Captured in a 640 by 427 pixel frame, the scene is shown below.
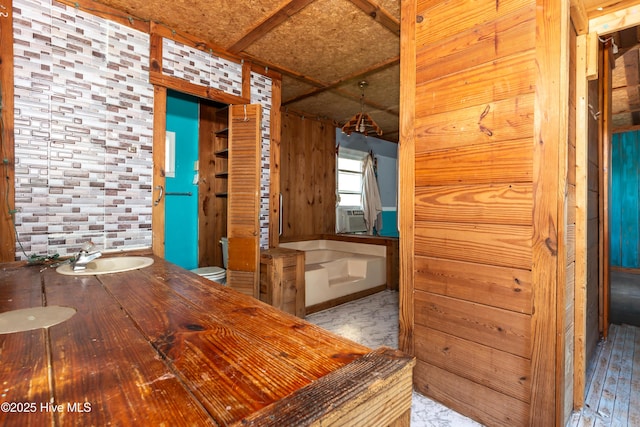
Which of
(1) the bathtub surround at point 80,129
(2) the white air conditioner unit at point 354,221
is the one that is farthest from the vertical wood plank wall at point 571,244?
(2) the white air conditioner unit at point 354,221

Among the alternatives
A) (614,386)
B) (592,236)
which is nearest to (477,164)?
(592,236)

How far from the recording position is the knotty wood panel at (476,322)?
142 cm

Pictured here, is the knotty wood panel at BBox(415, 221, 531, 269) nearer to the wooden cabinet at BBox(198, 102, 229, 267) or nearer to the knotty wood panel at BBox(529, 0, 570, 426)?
the knotty wood panel at BBox(529, 0, 570, 426)

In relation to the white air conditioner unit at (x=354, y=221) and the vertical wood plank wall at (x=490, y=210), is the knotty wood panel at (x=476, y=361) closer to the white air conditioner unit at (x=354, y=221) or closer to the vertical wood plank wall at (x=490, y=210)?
the vertical wood plank wall at (x=490, y=210)

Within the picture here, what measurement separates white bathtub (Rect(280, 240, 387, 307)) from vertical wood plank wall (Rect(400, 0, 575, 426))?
150 centimetres

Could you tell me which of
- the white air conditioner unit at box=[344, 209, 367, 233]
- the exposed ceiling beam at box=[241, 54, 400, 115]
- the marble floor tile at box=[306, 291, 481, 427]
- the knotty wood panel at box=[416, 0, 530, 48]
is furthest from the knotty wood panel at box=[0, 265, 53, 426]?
→ the white air conditioner unit at box=[344, 209, 367, 233]

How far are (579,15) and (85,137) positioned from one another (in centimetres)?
301

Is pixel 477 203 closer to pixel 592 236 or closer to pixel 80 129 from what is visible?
pixel 592 236

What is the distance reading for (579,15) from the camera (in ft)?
5.11

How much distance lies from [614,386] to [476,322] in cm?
123

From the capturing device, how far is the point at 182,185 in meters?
3.19

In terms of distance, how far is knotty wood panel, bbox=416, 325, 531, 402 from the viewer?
142 cm

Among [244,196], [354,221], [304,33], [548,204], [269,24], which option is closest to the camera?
[548,204]

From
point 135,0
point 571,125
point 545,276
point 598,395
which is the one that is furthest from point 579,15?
point 135,0
